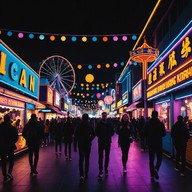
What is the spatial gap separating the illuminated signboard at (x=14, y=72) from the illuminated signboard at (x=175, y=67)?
7.06m

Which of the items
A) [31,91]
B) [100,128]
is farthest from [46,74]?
[100,128]

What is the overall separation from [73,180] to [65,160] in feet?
12.0

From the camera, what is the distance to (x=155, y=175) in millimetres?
7176

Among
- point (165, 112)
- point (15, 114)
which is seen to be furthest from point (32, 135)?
point (165, 112)

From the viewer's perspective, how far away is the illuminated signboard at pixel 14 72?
11156mm

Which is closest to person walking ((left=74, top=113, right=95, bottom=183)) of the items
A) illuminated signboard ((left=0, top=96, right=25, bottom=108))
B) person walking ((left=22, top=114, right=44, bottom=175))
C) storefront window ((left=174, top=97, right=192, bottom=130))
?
person walking ((left=22, top=114, right=44, bottom=175))

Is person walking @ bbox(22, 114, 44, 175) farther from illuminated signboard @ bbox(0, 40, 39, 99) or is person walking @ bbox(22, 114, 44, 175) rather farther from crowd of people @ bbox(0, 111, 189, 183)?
illuminated signboard @ bbox(0, 40, 39, 99)

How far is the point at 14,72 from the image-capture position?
12.8m

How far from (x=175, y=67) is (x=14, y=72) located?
24.5 feet

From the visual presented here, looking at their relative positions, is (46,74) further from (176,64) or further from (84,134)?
(84,134)

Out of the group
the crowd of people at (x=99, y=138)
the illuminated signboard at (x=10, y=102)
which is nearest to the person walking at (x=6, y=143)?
the crowd of people at (x=99, y=138)

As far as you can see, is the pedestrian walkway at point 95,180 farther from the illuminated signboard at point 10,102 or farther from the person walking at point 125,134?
the illuminated signboard at point 10,102

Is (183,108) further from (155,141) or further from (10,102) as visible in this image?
(10,102)

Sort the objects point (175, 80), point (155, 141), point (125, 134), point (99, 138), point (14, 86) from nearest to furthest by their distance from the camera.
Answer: point (155, 141) → point (99, 138) → point (125, 134) → point (175, 80) → point (14, 86)
